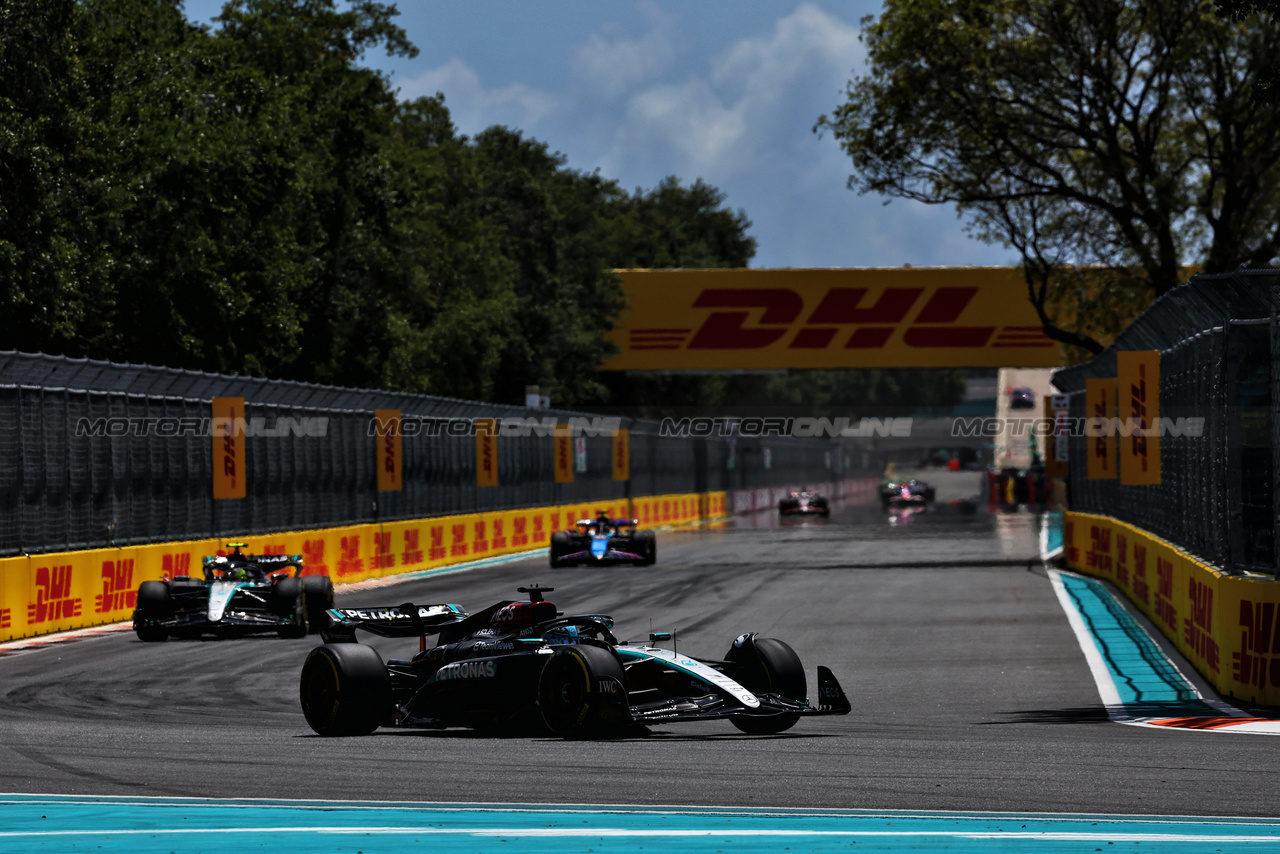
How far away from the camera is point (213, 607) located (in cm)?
1662

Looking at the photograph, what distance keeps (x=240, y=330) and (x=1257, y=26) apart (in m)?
24.2

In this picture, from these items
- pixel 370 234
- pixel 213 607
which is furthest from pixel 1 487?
pixel 370 234

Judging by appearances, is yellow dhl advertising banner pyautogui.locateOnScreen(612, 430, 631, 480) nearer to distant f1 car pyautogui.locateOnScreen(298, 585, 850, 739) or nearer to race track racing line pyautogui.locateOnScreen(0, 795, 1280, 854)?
distant f1 car pyautogui.locateOnScreen(298, 585, 850, 739)

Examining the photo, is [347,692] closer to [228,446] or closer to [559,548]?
[228,446]

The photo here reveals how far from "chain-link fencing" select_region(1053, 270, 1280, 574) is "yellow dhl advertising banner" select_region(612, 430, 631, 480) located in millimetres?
30046

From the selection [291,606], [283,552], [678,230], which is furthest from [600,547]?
[678,230]

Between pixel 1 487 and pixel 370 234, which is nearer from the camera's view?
pixel 1 487

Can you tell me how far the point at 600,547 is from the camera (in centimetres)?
2955

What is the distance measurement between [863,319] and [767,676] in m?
42.9

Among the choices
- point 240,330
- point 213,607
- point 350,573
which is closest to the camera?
point 213,607

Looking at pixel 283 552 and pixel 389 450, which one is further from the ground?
pixel 389 450

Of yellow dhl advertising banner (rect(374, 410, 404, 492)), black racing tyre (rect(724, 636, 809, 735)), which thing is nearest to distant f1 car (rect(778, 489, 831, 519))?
yellow dhl advertising banner (rect(374, 410, 404, 492))

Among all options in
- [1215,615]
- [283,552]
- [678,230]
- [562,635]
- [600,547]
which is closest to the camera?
[562,635]

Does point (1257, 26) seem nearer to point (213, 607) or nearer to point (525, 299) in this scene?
point (213, 607)
